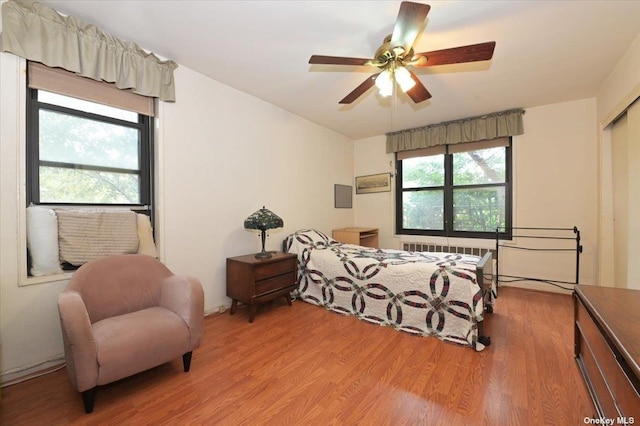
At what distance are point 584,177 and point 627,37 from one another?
1.81 metres

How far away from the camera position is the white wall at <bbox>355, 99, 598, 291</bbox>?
3.39m

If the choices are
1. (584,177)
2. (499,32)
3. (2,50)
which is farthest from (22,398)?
(584,177)

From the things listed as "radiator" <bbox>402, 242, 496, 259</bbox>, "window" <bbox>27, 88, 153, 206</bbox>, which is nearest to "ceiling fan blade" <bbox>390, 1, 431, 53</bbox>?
"window" <bbox>27, 88, 153, 206</bbox>

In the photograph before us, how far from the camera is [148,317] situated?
5.76 ft

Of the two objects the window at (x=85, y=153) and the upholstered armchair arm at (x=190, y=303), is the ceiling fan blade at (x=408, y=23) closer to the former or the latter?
the upholstered armchair arm at (x=190, y=303)

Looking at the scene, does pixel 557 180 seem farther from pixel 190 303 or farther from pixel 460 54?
pixel 190 303

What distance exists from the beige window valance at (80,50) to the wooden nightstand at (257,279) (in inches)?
69.5

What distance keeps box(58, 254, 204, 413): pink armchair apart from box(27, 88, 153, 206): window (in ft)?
2.30

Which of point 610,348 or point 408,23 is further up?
point 408,23

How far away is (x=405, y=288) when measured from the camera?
2.55m

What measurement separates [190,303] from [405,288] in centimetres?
185

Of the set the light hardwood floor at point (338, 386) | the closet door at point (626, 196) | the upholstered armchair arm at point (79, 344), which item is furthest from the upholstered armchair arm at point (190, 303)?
the closet door at point (626, 196)

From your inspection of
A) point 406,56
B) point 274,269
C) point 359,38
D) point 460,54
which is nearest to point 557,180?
point 460,54

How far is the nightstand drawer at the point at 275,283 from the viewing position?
2.80m
